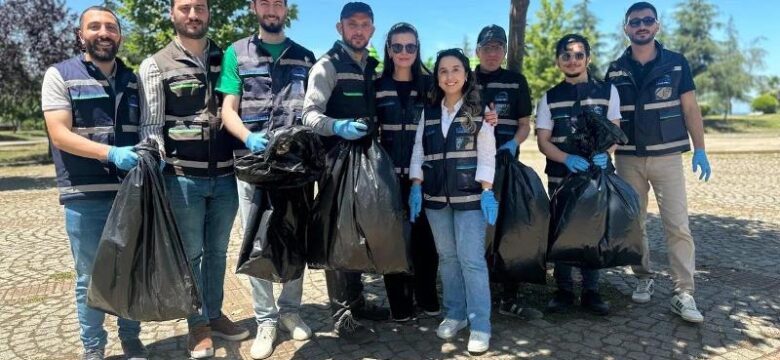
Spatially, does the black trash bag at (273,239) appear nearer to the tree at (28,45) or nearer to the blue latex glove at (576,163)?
the blue latex glove at (576,163)

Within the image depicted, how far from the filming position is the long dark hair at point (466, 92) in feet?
10.9

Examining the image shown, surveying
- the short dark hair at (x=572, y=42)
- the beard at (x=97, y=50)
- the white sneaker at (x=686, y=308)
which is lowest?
the white sneaker at (x=686, y=308)

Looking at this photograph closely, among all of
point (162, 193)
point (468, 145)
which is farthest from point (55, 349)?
point (468, 145)

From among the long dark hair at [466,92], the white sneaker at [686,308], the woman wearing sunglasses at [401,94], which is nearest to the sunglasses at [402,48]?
the woman wearing sunglasses at [401,94]

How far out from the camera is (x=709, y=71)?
38.8m

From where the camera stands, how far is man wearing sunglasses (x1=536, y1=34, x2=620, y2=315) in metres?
3.76

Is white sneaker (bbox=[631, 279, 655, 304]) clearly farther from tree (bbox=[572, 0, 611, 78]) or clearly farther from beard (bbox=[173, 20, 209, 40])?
tree (bbox=[572, 0, 611, 78])

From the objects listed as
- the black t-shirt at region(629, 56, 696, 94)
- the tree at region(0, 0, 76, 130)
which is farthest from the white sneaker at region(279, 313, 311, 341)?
the tree at region(0, 0, 76, 130)

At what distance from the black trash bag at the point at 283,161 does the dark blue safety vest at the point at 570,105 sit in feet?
6.23

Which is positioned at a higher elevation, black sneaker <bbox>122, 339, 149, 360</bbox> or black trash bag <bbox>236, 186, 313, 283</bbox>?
black trash bag <bbox>236, 186, 313, 283</bbox>

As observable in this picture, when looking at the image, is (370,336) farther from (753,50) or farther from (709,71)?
(753,50)

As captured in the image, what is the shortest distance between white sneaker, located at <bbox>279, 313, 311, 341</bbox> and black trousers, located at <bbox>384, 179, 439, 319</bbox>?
655 mm

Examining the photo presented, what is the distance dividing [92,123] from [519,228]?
269 cm

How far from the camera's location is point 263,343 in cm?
342
